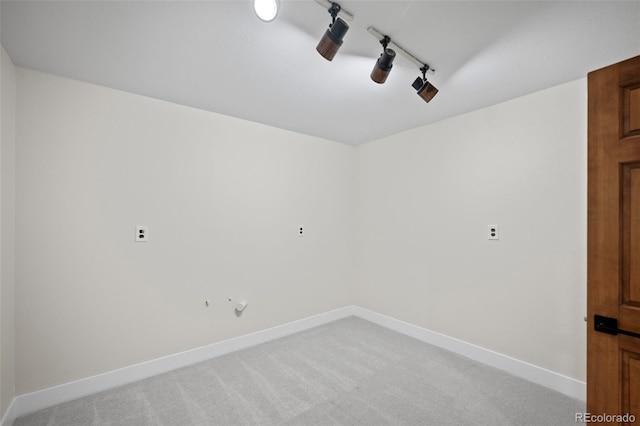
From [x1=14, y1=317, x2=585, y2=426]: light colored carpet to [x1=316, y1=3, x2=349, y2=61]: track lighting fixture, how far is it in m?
2.17

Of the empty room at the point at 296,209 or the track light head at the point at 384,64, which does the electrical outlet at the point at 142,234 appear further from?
the track light head at the point at 384,64

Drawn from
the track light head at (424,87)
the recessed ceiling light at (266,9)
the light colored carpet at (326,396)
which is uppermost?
the recessed ceiling light at (266,9)

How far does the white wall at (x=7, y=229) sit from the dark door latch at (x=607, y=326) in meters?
3.18

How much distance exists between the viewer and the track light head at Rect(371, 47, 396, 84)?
1.55m

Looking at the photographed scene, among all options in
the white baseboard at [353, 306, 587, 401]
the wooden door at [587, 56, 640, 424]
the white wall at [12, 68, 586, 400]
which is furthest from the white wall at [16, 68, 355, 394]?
the wooden door at [587, 56, 640, 424]

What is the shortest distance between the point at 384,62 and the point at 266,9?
2.20 ft

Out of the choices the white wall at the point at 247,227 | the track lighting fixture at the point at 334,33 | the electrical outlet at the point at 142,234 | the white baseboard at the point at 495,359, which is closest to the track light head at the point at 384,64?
the track lighting fixture at the point at 334,33

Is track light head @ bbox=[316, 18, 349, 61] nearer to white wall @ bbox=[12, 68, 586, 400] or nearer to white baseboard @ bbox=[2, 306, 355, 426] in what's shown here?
white wall @ bbox=[12, 68, 586, 400]

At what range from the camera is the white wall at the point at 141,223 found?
6.31ft

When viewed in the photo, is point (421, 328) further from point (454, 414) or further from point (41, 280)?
point (41, 280)

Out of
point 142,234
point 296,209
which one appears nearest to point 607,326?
point 296,209

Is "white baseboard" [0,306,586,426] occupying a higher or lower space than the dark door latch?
lower

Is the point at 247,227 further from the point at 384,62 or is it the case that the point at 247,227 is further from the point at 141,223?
the point at 384,62

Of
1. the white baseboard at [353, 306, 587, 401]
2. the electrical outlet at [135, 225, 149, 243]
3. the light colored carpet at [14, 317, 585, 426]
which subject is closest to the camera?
the light colored carpet at [14, 317, 585, 426]
